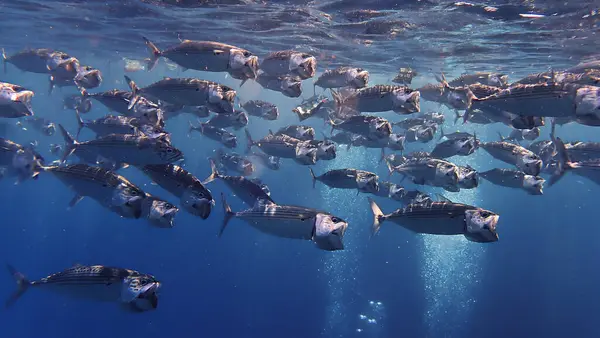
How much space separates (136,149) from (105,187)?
0.62 metres

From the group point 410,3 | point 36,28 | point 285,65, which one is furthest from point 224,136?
point 36,28

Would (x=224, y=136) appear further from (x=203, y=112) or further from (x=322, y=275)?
(x=322, y=275)

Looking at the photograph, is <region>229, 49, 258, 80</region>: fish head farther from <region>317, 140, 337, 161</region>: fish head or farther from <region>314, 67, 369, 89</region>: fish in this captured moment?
<region>317, 140, 337, 161</region>: fish head

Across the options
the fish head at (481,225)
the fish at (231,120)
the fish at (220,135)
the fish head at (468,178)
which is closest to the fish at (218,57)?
the fish at (231,120)

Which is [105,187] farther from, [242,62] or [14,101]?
[242,62]

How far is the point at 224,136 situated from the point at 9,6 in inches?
535

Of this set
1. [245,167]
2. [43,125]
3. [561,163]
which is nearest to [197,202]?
[561,163]

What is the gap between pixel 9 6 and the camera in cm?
1686

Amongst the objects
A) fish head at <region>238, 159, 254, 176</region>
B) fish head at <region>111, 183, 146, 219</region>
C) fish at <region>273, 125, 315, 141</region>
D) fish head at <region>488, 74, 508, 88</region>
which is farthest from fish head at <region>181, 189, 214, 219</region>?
fish head at <region>488, 74, 508, 88</region>

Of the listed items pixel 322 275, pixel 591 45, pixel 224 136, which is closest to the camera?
pixel 224 136

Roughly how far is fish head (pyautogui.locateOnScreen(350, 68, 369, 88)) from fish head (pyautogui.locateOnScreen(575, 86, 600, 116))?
3.46 m

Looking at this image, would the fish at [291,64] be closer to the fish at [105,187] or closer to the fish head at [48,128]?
the fish at [105,187]

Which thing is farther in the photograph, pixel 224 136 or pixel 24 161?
pixel 224 136

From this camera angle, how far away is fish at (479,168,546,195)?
7348mm
